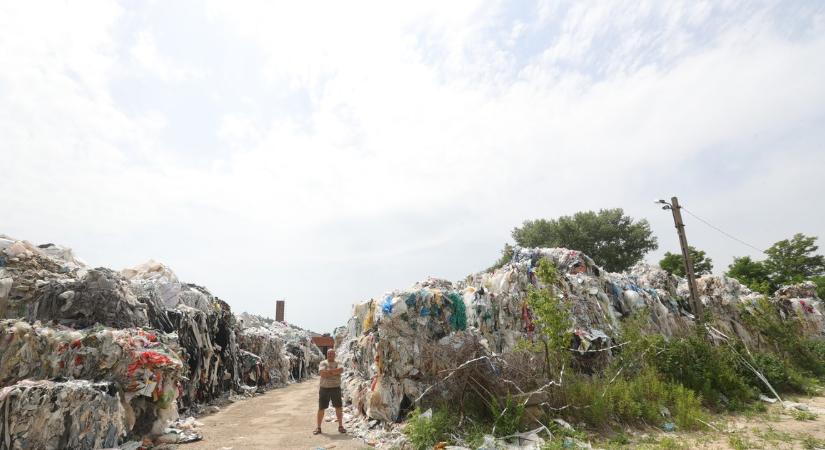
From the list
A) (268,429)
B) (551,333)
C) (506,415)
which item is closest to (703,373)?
(551,333)

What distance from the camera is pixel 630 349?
28.3 feet

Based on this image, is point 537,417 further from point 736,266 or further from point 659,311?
point 736,266

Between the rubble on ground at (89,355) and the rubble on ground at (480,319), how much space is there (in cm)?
312

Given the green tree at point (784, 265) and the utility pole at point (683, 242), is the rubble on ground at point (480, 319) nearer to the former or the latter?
the utility pole at point (683, 242)

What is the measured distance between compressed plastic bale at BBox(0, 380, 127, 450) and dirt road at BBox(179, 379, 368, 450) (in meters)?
1.27

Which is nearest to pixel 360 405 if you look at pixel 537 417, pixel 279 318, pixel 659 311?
pixel 537 417

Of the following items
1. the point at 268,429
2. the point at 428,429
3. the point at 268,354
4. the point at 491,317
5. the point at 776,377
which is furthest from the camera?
the point at 268,354

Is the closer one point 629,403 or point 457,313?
point 629,403

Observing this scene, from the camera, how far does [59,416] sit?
4.85 metres

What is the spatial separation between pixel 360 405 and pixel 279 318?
97.3ft

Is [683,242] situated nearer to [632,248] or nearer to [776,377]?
[776,377]

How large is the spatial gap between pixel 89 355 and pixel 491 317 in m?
6.77

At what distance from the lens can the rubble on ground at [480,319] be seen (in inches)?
274

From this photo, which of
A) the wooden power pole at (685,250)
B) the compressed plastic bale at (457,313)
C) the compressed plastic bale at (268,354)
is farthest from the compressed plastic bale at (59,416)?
the wooden power pole at (685,250)
